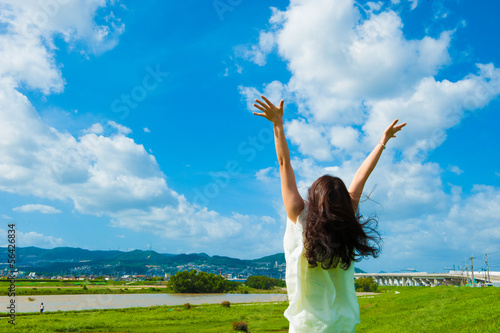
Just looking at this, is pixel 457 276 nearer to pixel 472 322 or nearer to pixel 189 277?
pixel 189 277

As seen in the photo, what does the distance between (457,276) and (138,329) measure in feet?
249

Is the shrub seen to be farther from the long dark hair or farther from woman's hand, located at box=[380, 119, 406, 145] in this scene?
the long dark hair

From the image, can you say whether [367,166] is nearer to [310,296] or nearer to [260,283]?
[310,296]

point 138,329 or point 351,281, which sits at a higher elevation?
point 351,281

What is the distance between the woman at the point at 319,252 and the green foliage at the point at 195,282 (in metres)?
94.6

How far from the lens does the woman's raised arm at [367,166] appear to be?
8.87 feet

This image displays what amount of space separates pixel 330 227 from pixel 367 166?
3.01 feet

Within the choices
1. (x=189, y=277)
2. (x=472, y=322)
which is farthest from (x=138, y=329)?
(x=189, y=277)

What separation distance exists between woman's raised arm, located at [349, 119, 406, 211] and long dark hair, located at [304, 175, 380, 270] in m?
0.31

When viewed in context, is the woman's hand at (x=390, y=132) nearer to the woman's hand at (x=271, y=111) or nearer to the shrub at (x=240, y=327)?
the woman's hand at (x=271, y=111)

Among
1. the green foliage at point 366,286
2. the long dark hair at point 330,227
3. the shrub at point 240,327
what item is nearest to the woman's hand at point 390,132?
the long dark hair at point 330,227

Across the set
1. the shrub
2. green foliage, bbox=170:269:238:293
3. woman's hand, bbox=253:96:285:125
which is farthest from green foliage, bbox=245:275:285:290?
woman's hand, bbox=253:96:285:125

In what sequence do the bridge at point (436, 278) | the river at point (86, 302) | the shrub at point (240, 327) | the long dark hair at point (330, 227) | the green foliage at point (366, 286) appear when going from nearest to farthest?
1. the long dark hair at point (330, 227)
2. the shrub at point (240, 327)
3. the river at point (86, 302)
4. the bridge at point (436, 278)
5. the green foliage at point (366, 286)

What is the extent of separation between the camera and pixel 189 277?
9306 centimetres
